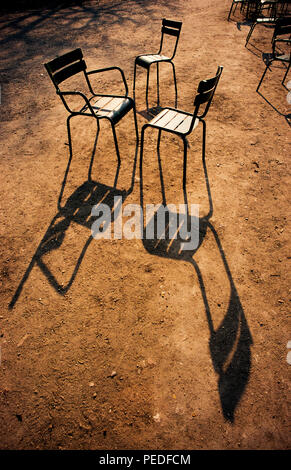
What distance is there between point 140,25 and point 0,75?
196 inches

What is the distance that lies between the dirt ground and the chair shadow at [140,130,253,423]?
1cm

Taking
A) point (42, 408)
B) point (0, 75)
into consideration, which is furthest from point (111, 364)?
point (0, 75)

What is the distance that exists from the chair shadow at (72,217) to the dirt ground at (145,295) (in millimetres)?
20

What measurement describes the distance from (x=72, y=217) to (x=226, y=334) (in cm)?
222

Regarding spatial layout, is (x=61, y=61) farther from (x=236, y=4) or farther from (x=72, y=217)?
(x=236, y=4)

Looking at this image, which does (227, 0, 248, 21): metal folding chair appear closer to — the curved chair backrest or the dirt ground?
the curved chair backrest

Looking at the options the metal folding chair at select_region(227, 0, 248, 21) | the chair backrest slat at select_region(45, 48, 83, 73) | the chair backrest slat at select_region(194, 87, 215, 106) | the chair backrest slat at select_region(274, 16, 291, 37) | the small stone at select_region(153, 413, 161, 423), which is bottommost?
the small stone at select_region(153, 413, 161, 423)

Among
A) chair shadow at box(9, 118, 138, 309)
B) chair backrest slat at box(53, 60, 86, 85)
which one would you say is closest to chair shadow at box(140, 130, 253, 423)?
chair shadow at box(9, 118, 138, 309)

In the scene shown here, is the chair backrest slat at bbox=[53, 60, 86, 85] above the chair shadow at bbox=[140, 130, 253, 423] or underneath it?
above

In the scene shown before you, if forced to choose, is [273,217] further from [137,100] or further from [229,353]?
Answer: [137,100]

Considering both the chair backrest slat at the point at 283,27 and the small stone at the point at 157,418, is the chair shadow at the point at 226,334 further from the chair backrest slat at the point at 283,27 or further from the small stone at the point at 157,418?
the chair backrest slat at the point at 283,27

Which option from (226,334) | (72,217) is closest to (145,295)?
(226,334)

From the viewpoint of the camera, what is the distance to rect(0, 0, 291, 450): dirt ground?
172 centimetres

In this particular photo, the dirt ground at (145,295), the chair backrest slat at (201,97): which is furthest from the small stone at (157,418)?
the chair backrest slat at (201,97)
